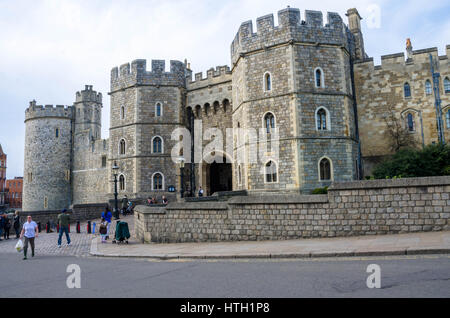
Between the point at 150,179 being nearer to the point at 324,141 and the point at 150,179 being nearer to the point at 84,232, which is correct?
the point at 84,232

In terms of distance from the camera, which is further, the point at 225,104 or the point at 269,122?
the point at 225,104

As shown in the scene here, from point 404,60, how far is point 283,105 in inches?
324

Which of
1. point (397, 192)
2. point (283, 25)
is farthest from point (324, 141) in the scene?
point (397, 192)

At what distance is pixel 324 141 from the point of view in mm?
18922

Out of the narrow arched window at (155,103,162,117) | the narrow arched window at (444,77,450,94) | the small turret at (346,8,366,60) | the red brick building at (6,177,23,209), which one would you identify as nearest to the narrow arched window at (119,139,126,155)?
the narrow arched window at (155,103,162,117)

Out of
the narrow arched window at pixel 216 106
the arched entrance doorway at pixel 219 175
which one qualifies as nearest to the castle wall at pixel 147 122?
the arched entrance doorway at pixel 219 175

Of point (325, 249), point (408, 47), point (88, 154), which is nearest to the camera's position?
point (325, 249)

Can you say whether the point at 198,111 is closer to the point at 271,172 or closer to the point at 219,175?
the point at 219,175

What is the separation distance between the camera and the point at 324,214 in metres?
10.6

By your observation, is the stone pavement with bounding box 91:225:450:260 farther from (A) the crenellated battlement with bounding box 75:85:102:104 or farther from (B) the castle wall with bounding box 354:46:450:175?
(A) the crenellated battlement with bounding box 75:85:102:104

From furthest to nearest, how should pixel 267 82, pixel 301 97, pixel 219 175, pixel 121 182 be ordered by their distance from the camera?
1. pixel 219 175
2. pixel 121 182
3. pixel 267 82
4. pixel 301 97

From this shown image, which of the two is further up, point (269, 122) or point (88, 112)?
point (88, 112)

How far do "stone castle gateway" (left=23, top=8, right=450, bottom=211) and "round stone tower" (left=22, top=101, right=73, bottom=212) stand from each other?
487 inches

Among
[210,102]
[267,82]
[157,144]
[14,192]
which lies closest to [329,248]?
[267,82]
